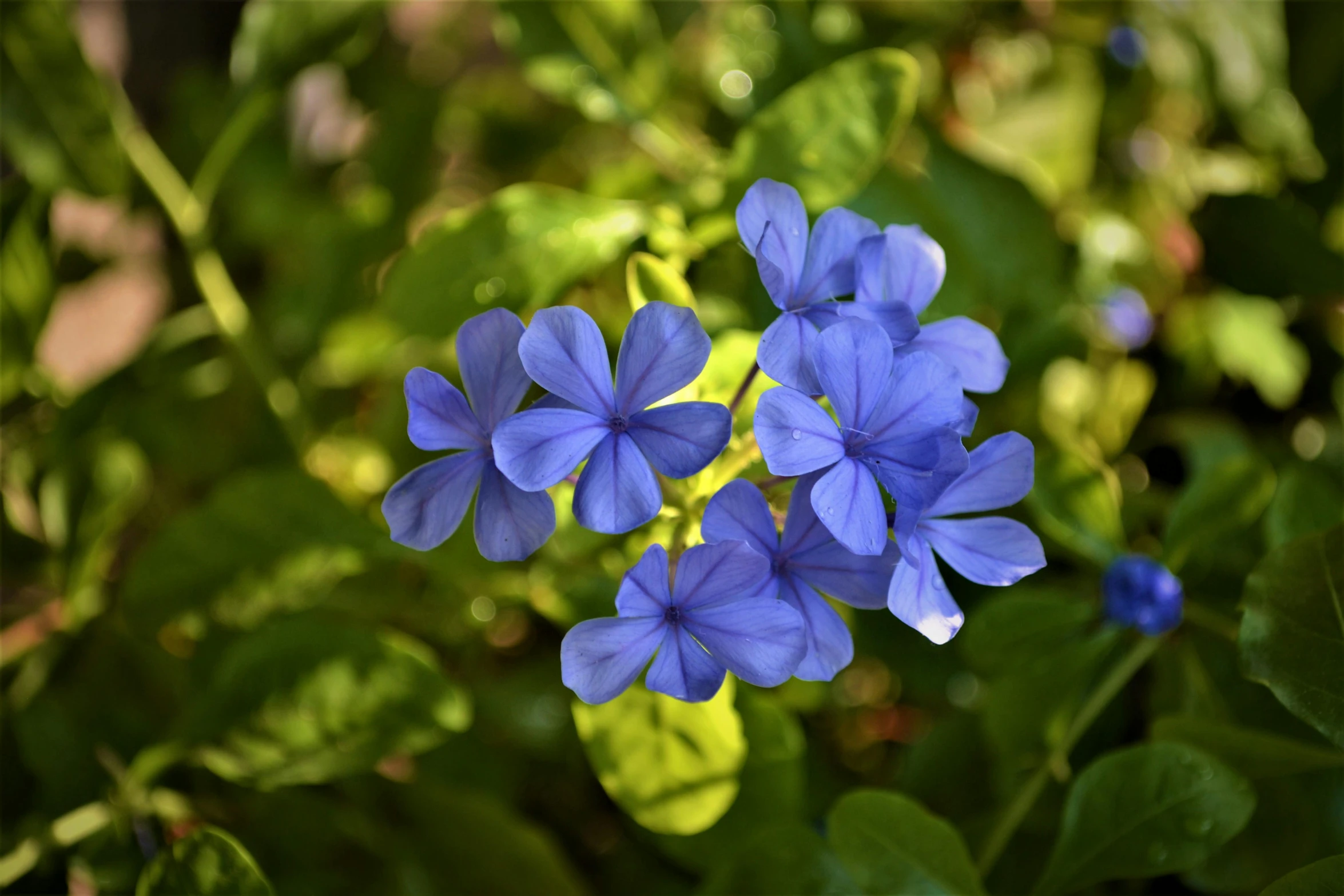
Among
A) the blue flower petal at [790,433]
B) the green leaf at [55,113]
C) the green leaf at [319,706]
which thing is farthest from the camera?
the green leaf at [55,113]

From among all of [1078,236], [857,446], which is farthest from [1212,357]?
[857,446]

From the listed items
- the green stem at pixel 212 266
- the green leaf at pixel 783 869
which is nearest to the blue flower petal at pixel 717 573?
the green leaf at pixel 783 869

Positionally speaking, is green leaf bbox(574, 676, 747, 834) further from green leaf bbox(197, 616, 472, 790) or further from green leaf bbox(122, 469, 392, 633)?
green leaf bbox(122, 469, 392, 633)

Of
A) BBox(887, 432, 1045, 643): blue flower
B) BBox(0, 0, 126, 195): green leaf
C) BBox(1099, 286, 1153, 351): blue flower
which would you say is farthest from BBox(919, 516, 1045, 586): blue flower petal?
BBox(0, 0, 126, 195): green leaf

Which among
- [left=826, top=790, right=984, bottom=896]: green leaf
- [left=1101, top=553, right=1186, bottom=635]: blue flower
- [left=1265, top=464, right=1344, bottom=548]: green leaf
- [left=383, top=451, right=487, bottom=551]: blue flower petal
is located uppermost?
[left=383, top=451, right=487, bottom=551]: blue flower petal

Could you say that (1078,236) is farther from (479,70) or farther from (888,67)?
(479,70)

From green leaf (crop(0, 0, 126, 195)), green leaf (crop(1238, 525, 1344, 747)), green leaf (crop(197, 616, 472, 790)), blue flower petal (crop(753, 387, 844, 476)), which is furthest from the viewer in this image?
green leaf (crop(0, 0, 126, 195))

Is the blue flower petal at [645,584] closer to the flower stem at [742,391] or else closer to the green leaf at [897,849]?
the flower stem at [742,391]
